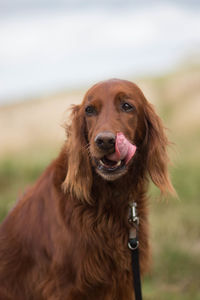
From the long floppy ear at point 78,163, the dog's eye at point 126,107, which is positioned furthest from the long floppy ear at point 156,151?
the long floppy ear at point 78,163

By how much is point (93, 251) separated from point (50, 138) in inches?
537

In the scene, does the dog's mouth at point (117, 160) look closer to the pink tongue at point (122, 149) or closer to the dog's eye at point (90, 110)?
the pink tongue at point (122, 149)

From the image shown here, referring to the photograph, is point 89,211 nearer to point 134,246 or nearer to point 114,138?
point 134,246

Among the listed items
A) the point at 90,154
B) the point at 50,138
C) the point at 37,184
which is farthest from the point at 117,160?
the point at 50,138

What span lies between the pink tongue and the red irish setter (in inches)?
0.7

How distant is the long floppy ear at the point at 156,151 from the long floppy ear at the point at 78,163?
440 mm

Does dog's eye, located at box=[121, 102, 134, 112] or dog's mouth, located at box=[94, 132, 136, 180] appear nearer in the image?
dog's mouth, located at box=[94, 132, 136, 180]

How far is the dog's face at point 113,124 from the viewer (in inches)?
122

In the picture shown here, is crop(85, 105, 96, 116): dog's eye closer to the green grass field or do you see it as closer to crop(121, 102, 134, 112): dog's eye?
crop(121, 102, 134, 112): dog's eye

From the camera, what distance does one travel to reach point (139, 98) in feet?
11.4

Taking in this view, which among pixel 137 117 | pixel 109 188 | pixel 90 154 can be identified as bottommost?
pixel 109 188

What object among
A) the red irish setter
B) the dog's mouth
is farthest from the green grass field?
the dog's mouth

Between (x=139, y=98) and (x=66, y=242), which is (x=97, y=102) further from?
(x=66, y=242)

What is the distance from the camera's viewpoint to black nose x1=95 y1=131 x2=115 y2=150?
3.05m
